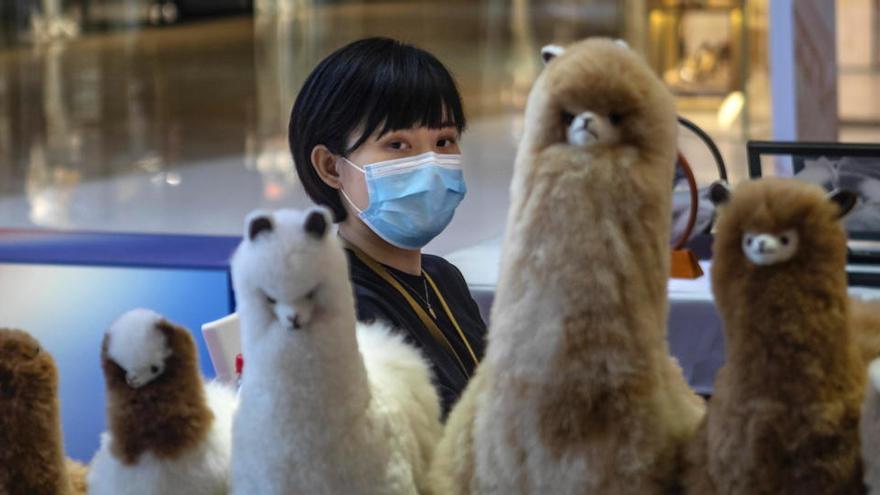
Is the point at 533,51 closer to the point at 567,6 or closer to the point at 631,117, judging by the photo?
the point at 567,6

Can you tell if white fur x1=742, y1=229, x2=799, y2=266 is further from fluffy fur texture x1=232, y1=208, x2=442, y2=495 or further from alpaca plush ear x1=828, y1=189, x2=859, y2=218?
fluffy fur texture x1=232, y1=208, x2=442, y2=495

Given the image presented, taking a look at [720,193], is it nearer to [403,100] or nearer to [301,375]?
[301,375]

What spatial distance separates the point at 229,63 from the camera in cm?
1325

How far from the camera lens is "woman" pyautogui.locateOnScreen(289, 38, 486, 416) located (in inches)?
63.0

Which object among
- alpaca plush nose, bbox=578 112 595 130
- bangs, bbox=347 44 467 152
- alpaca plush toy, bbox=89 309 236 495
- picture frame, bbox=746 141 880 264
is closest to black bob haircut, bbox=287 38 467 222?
bangs, bbox=347 44 467 152

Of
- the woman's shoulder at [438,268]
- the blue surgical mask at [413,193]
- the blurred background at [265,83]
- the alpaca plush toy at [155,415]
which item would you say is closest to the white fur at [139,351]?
the alpaca plush toy at [155,415]

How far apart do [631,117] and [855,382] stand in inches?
9.7

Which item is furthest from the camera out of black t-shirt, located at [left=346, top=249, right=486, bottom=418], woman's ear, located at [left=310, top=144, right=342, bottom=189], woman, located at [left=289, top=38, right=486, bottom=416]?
woman's ear, located at [left=310, top=144, right=342, bottom=189]

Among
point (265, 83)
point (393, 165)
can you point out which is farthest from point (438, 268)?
point (265, 83)

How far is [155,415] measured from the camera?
1137mm

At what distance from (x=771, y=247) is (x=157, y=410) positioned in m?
0.53

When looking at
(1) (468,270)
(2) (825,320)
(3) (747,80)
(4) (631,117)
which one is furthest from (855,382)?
(3) (747,80)

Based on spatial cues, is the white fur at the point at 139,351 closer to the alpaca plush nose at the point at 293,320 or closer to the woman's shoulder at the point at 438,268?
the alpaca plush nose at the point at 293,320

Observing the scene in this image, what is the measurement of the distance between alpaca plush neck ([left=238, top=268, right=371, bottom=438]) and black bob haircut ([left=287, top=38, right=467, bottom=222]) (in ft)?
1.93
